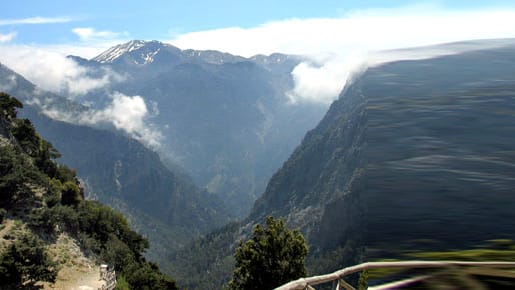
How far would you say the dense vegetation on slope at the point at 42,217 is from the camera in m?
39.9

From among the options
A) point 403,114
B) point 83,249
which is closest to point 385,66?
point 403,114

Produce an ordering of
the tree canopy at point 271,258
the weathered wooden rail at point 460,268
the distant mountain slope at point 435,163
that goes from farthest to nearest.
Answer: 1. the tree canopy at point 271,258
2. the distant mountain slope at point 435,163
3. the weathered wooden rail at point 460,268

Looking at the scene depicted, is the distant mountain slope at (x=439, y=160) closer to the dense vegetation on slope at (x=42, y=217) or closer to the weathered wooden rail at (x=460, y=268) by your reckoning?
the weathered wooden rail at (x=460, y=268)

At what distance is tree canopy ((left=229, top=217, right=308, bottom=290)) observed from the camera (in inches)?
1304

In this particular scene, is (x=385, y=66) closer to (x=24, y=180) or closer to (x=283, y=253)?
(x=283, y=253)

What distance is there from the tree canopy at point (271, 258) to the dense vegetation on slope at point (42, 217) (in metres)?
16.8

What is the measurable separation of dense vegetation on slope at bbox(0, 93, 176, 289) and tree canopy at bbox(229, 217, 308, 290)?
662 inches

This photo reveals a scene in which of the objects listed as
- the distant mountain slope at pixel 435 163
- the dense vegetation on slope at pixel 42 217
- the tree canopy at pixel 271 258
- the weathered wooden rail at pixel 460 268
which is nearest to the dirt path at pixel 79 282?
the dense vegetation on slope at pixel 42 217

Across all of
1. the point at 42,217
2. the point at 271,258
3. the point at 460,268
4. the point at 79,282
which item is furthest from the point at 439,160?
the point at 42,217

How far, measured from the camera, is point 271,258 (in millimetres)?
33500

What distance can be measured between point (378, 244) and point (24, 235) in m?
49.3

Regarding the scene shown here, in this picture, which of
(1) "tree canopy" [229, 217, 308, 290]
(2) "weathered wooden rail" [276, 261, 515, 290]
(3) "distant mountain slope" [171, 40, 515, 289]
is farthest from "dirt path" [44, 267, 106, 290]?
(2) "weathered wooden rail" [276, 261, 515, 290]

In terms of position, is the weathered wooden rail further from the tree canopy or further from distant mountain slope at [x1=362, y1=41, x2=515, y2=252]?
the tree canopy

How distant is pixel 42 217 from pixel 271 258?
28.4m
